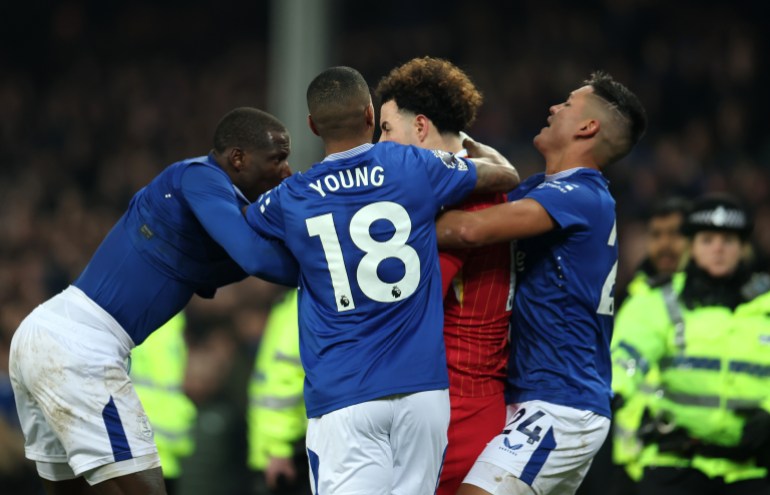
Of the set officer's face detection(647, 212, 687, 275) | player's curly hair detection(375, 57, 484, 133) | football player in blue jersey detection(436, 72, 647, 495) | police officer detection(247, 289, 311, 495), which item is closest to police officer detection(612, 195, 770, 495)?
officer's face detection(647, 212, 687, 275)

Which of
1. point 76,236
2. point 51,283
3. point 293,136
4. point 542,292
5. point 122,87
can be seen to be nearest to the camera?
point 542,292

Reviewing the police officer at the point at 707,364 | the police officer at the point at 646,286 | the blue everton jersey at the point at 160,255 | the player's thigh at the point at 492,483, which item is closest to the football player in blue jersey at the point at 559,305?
the player's thigh at the point at 492,483

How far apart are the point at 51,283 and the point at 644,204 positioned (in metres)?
6.74

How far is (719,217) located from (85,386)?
3.85m

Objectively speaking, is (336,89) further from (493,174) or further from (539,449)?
(539,449)

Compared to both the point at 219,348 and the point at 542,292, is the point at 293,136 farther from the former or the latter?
the point at 542,292

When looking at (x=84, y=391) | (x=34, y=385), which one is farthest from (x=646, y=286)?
(x=34, y=385)

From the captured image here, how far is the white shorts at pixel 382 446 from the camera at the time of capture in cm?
446

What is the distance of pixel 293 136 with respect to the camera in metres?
11.7

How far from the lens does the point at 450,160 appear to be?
4.78m

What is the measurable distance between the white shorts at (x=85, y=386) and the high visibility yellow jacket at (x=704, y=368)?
120 inches

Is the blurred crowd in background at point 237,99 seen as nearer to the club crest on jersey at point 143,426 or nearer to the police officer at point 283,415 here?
the police officer at point 283,415

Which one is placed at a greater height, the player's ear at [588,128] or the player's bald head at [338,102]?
the player's bald head at [338,102]

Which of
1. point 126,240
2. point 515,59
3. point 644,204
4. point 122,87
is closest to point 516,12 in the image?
point 515,59
